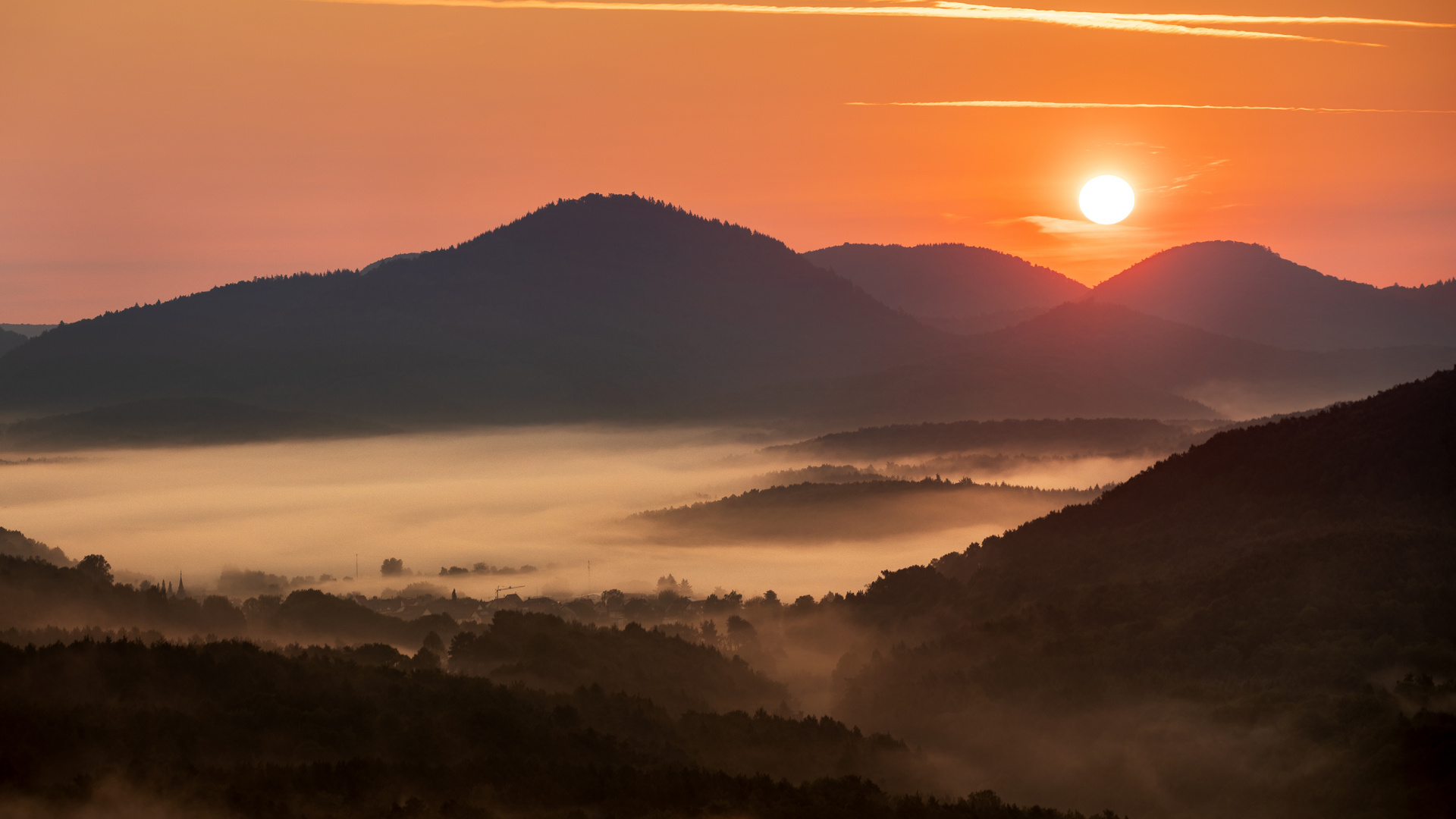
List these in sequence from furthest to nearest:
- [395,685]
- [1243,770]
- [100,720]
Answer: [395,685] → [1243,770] → [100,720]

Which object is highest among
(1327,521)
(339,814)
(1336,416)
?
(1336,416)

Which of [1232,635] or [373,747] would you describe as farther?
[1232,635]

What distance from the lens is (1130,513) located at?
176 m

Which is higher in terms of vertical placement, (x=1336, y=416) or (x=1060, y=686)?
(x=1336, y=416)

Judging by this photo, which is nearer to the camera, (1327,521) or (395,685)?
(395,685)

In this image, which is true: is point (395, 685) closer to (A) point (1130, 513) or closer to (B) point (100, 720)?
(B) point (100, 720)

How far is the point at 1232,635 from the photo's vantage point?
128 m

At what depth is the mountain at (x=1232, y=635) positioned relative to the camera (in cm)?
9762

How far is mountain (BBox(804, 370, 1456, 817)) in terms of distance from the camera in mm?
97625

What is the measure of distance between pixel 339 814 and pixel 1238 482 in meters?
123

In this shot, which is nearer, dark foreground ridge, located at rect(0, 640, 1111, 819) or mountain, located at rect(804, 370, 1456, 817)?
dark foreground ridge, located at rect(0, 640, 1111, 819)

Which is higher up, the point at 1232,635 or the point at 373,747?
the point at 1232,635

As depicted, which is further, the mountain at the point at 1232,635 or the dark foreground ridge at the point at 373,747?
the mountain at the point at 1232,635

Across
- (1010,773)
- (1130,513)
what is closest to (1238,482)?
(1130,513)
